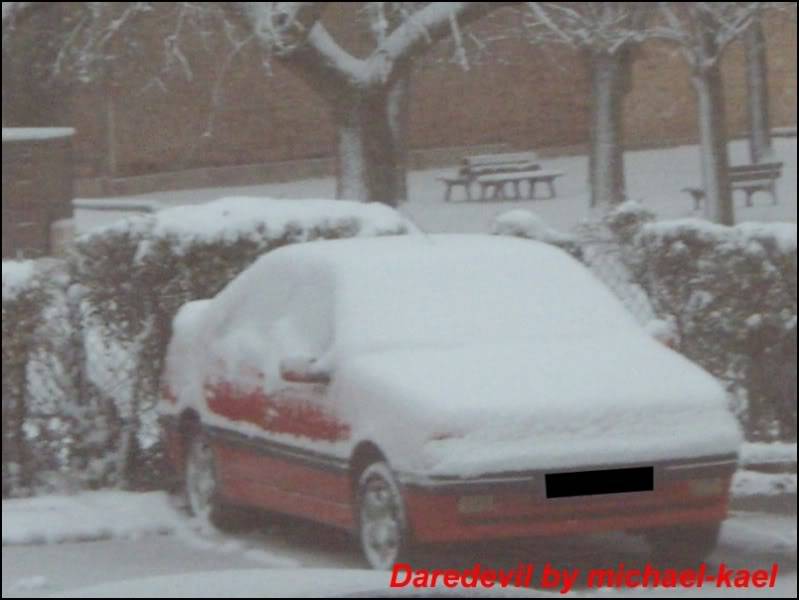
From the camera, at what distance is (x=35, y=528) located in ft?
A: 10.0

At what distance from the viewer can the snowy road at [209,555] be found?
8.43 ft

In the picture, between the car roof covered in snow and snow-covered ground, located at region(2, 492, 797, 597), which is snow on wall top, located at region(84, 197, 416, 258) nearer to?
the car roof covered in snow

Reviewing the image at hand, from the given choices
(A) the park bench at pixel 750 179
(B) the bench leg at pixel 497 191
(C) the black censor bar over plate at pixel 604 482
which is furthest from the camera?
(A) the park bench at pixel 750 179

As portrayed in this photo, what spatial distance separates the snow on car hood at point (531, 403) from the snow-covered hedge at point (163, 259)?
237mm

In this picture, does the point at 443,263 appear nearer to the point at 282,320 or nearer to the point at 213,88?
the point at 282,320

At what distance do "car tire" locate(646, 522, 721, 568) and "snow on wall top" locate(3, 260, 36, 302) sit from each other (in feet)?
4.74

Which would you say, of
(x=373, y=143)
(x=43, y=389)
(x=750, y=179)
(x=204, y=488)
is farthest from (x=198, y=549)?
(x=750, y=179)

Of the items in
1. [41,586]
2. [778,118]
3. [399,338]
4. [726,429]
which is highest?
[778,118]

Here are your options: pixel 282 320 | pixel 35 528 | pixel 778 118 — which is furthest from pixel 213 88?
pixel 35 528

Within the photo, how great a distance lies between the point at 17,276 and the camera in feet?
10.8

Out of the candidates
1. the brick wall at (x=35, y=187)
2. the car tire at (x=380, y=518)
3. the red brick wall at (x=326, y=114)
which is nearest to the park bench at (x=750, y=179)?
the red brick wall at (x=326, y=114)

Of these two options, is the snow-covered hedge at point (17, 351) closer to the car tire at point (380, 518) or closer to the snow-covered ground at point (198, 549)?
the snow-covered ground at point (198, 549)

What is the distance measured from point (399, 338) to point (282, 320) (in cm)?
16

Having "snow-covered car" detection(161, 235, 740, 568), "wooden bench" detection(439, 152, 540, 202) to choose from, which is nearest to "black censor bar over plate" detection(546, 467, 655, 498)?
"snow-covered car" detection(161, 235, 740, 568)
